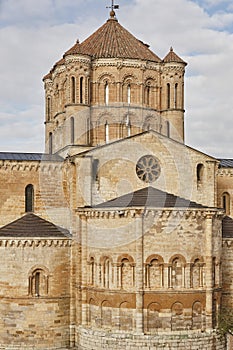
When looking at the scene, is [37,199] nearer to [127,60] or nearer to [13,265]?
[13,265]

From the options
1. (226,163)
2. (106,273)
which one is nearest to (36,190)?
(106,273)

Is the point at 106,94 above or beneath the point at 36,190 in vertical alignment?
above

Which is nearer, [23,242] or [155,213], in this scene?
[155,213]

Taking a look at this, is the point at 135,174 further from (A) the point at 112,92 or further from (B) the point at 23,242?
(B) the point at 23,242

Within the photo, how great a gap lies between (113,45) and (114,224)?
1234 cm

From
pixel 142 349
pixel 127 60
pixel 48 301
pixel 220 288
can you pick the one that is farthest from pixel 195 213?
pixel 127 60

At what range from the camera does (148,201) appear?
26766 mm

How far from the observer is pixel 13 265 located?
28.0m

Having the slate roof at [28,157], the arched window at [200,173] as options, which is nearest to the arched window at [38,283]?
the slate roof at [28,157]

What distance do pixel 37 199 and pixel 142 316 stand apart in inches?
362

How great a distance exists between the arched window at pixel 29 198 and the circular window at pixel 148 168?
5.76 metres

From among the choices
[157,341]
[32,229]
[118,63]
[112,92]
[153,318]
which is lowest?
[157,341]

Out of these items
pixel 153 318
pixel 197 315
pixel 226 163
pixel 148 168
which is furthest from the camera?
pixel 226 163

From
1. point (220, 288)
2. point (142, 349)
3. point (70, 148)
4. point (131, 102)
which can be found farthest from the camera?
point (131, 102)
